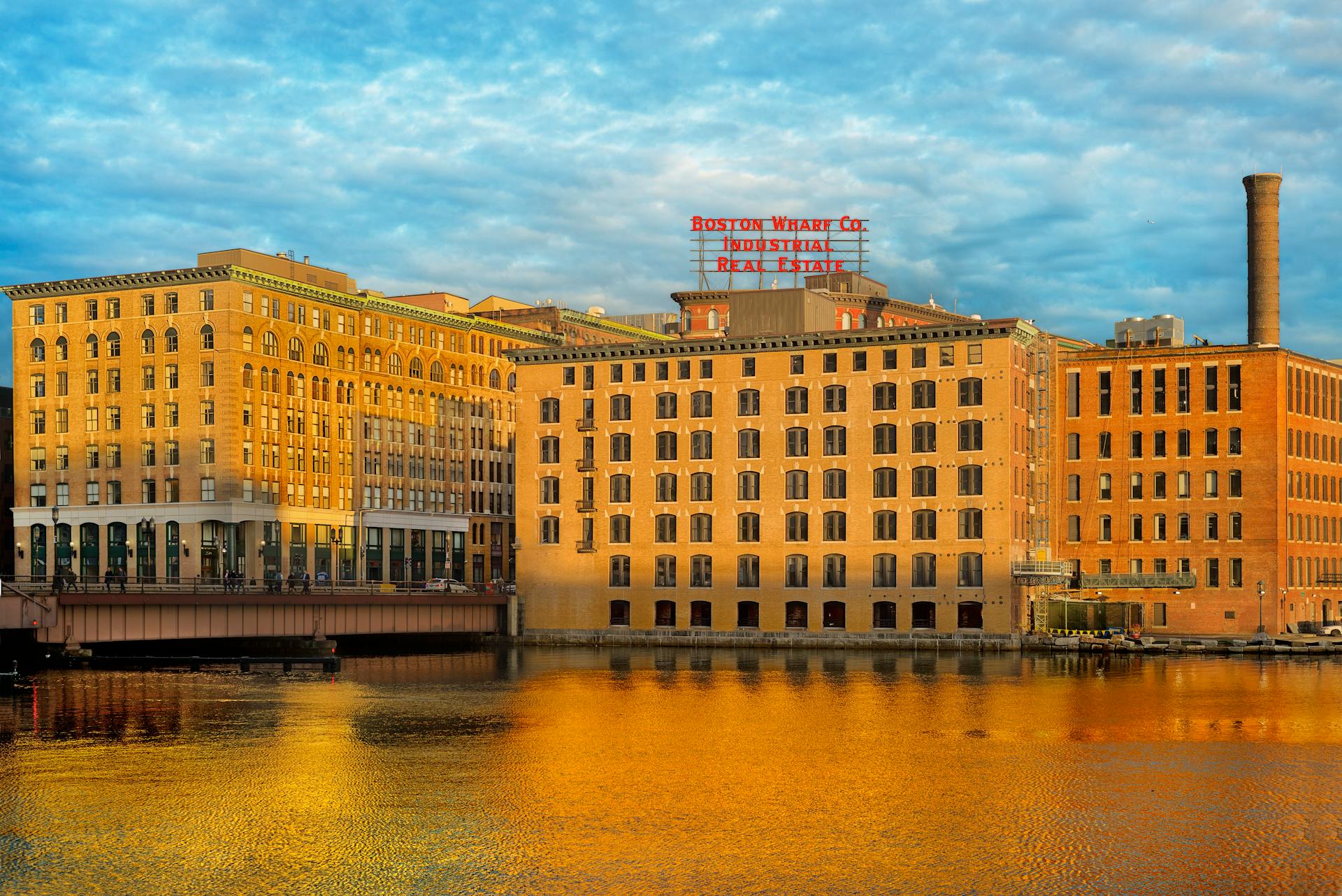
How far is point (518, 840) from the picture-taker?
33.3 metres

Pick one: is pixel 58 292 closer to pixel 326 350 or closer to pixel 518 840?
pixel 326 350

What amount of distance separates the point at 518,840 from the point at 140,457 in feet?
381

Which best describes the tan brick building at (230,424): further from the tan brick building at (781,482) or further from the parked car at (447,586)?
the tan brick building at (781,482)

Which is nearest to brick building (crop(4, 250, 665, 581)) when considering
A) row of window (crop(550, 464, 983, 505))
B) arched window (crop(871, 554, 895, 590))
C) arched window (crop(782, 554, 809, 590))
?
row of window (crop(550, 464, 983, 505))

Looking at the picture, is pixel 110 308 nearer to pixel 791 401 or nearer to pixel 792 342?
pixel 792 342

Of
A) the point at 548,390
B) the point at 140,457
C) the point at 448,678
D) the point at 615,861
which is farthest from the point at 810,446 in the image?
the point at 615,861

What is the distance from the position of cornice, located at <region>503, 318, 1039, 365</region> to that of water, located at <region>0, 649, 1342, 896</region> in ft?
143

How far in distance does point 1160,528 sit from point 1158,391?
10.7 meters

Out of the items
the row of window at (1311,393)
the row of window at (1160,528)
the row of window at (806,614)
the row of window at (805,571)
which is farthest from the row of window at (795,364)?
the row of window at (1311,393)

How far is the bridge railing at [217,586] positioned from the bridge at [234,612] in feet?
0.87

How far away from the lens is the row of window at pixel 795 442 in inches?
4493

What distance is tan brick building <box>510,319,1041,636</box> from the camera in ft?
372

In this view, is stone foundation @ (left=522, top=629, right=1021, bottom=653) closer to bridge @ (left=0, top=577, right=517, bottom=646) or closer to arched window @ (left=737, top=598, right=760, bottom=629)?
arched window @ (left=737, top=598, right=760, bottom=629)

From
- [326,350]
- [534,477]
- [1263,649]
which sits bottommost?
[1263,649]
